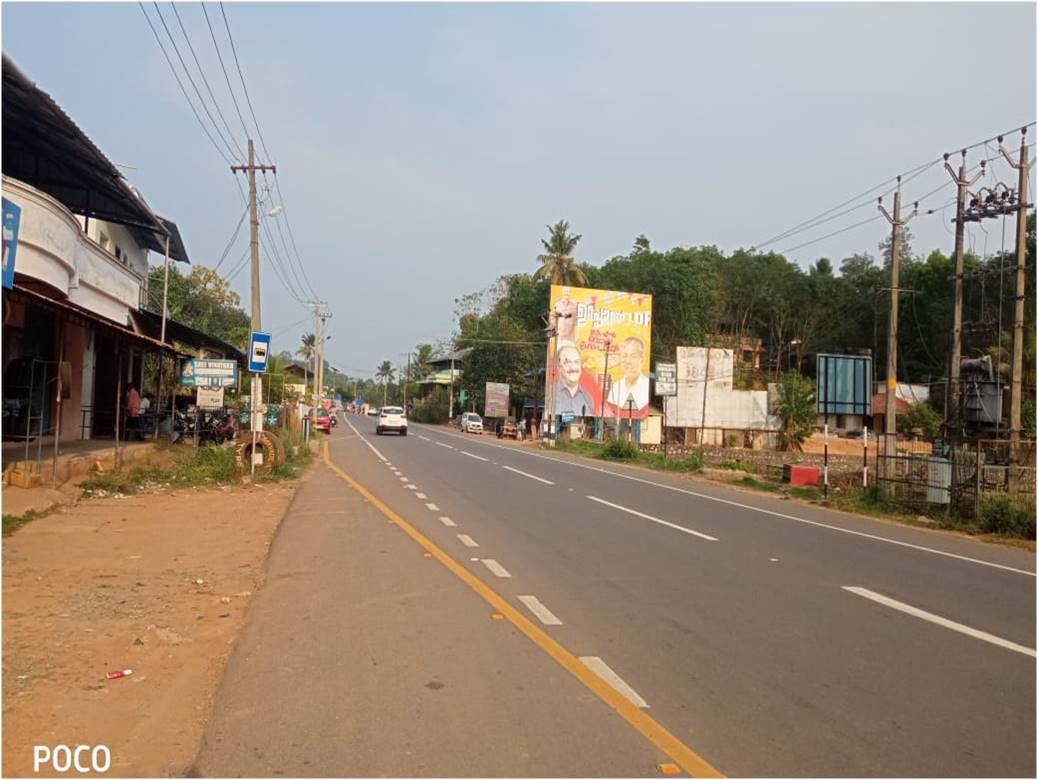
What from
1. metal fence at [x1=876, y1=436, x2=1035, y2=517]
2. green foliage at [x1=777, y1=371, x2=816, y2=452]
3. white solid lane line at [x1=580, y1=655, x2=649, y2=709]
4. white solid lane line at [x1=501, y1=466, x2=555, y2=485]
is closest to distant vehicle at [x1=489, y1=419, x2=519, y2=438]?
green foliage at [x1=777, y1=371, x2=816, y2=452]

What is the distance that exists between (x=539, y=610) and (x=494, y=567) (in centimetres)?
199

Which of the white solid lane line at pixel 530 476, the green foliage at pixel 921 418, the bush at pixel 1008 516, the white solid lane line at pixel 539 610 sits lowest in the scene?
the white solid lane line at pixel 530 476

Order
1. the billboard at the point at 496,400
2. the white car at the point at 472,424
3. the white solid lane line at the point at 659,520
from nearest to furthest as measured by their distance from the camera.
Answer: the white solid lane line at the point at 659,520 → the white car at the point at 472,424 → the billboard at the point at 496,400

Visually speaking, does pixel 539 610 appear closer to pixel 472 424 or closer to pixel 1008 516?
pixel 1008 516

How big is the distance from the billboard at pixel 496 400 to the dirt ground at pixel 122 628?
2095 inches

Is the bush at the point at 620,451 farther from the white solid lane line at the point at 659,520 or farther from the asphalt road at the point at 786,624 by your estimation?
the asphalt road at the point at 786,624

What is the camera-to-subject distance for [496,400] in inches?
2594

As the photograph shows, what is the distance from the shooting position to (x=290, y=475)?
64.5 feet

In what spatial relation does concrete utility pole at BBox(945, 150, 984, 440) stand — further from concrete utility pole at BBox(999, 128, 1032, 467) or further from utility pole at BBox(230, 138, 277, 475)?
utility pole at BBox(230, 138, 277, 475)

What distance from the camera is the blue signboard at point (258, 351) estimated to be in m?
17.8

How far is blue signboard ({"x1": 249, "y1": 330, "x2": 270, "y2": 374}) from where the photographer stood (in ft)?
58.4

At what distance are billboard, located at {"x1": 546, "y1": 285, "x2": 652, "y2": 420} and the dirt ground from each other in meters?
39.8

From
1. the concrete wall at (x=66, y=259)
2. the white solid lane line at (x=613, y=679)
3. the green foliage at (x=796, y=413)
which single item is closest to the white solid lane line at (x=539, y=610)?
the white solid lane line at (x=613, y=679)

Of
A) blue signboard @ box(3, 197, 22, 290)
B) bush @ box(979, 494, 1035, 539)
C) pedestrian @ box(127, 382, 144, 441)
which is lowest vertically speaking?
bush @ box(979, 494, 1035, 539)
